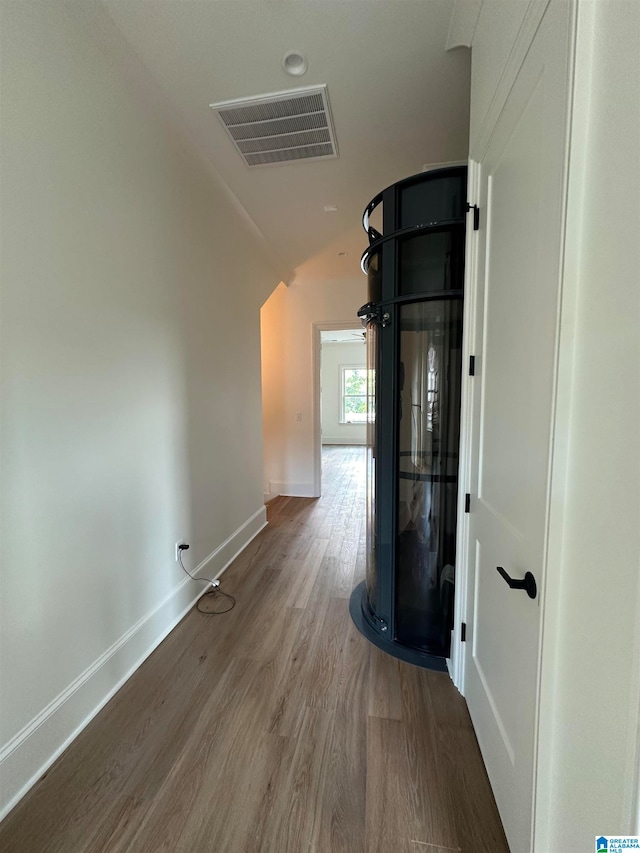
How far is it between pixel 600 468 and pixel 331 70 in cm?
224

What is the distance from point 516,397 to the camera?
1063mm

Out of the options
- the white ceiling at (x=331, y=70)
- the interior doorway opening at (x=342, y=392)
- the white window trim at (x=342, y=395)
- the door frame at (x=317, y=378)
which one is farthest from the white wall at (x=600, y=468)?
the white window trim at (x=342, y=395)

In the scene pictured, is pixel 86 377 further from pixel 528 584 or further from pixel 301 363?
pixel 301 363

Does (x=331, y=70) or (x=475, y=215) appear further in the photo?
(x=331, y=70)

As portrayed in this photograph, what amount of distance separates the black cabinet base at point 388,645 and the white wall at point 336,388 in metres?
7.47

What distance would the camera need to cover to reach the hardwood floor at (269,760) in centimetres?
111

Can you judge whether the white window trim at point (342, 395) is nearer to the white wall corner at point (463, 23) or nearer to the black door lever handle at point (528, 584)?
the white wall corner at point (463, 23)

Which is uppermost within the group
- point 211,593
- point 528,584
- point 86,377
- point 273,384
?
point 273,384

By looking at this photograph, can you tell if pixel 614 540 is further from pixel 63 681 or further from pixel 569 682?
pixel 63 681

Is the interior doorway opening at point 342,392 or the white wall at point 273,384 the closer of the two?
the white wall at point 273,384

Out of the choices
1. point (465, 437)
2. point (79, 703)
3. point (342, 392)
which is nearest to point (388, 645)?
point (465, 437)

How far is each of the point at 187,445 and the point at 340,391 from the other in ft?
25.6

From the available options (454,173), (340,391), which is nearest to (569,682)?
(454,173)

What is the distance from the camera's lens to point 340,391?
388 inches
